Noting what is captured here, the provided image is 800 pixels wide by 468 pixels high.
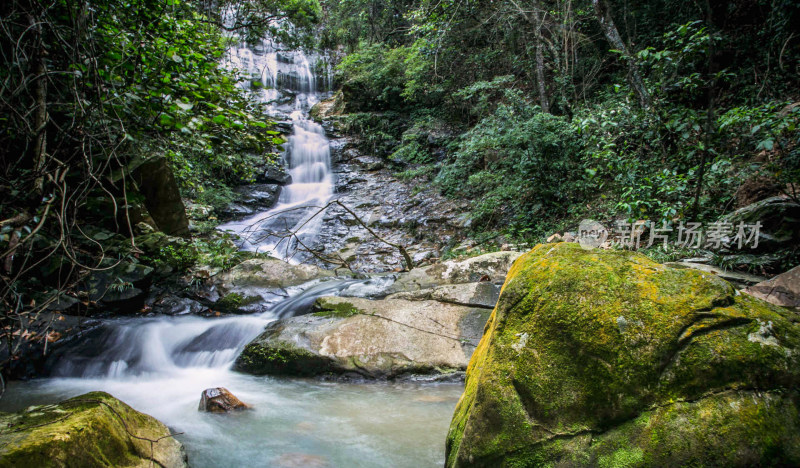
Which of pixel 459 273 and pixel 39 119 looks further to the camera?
pixel 459 273

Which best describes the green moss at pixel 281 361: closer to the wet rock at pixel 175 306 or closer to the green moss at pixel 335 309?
the green moss at pixel 335 309

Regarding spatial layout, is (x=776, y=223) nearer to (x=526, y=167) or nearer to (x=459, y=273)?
(x=459, y=273)

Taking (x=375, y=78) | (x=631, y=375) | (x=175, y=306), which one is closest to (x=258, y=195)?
(x=375, y=78)

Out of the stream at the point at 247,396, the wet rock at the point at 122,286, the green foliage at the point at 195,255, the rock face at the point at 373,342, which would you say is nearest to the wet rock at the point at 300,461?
the stream at the point at 247,396

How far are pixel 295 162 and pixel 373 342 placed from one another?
13.0 meters

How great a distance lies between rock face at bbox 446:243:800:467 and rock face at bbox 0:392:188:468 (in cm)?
203

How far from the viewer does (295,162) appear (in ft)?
54.2

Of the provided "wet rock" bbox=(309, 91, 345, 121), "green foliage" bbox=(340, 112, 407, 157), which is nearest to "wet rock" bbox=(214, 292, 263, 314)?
"green foliage" bbox=(340, 112, 407, 157)

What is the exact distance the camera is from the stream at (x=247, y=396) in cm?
323

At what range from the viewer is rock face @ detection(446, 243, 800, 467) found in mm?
1670

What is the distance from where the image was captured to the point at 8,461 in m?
1.94

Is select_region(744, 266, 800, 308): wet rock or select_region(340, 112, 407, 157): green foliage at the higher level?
select_region(340, 112, 407, 157): green foliage

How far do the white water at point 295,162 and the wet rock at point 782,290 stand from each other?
616cm

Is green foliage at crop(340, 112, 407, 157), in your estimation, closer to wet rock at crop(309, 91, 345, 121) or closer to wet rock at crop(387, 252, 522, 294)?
wet rock at crop(309, 91, 345, 121)
